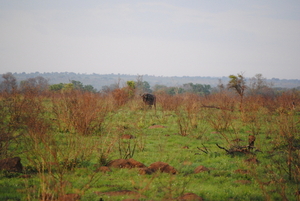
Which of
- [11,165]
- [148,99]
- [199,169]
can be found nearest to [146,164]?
[199,169]

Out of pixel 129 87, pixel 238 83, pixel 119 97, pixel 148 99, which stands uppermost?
pixel 238 83

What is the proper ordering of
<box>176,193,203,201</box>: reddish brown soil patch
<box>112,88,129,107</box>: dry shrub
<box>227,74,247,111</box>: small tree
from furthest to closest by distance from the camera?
<box>112,88,129,107</box>: dry shrub < <box>227,74,247,111</box>: small tree < <box>176,193,203,201</box>: reddish brown soil patch

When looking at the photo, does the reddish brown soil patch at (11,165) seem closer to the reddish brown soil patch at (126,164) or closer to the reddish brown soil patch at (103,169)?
the reddish brown soil patch at (103,169)

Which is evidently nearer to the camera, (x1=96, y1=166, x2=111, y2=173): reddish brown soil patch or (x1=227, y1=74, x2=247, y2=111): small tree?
(x1=96, y1=166, x2=111, y2=173): reddish brown soil patch

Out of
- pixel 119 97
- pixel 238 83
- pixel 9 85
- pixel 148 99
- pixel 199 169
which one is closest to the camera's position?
pixel 199 169

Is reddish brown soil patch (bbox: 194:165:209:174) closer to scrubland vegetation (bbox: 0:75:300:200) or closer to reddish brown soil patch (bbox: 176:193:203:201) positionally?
scrubland vegetation (bbox: 0:75:300:200)

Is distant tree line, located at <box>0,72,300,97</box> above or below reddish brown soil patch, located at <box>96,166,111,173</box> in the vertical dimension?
above

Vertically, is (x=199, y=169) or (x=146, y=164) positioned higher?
(x=199, y=169)

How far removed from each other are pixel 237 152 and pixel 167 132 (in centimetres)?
404

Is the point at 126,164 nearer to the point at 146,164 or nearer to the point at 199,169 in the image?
the point at 146,164

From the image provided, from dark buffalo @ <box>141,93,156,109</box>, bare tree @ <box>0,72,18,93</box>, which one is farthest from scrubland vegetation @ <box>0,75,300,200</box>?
dark buffalo @ <box>141,93,156,109</box>

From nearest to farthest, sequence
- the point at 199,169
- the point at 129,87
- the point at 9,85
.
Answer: the point at 199,169, the point at 9,85, the point at 129,87

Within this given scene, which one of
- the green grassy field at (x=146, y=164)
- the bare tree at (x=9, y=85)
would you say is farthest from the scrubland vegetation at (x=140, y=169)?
the bare tree at (x=9, y=85)

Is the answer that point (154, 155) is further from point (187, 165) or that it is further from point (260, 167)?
point (260, 167)
